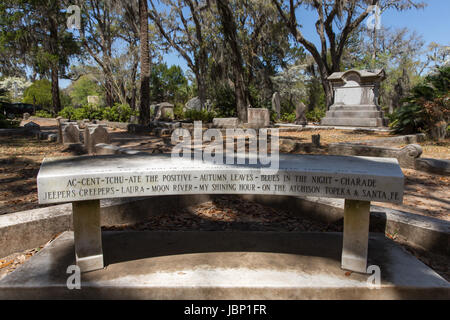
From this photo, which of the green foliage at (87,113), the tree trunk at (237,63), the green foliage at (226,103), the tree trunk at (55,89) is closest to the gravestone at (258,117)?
the tree trunk at (237,63)

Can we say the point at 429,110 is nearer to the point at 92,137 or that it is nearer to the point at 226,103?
the point at 92,137

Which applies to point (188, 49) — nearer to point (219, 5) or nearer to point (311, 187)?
point (219, 5)

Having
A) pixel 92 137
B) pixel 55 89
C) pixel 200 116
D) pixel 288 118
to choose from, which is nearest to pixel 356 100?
pixel 288 118

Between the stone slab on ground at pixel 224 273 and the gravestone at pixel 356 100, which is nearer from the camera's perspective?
the stone slab on ground at pixel 224 273

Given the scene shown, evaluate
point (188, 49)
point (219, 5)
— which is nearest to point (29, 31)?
point (188, 49)

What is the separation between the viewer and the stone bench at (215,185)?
2.28m

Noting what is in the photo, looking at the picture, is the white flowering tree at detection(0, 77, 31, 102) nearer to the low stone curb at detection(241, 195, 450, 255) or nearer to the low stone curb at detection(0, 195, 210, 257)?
the low stone curb at detection(0, 195, 210, 257)

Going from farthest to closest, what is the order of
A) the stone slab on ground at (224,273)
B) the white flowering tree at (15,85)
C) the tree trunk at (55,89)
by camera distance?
the white flowering tree at (15,85) → the tree trunk at (55,89) → the stone slab on ground at (224,273)

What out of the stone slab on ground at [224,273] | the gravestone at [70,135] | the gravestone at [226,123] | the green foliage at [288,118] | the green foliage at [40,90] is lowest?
the stone slab on ground at [224,273]

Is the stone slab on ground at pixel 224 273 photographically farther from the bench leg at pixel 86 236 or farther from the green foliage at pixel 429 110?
the green foliage at pixel 429 110

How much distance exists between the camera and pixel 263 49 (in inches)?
1166

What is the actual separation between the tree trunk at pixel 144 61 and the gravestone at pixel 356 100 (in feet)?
34.0

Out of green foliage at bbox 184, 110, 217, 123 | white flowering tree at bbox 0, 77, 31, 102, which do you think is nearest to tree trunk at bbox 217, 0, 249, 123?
green foliage at bbox 184, 110, 217, 123
